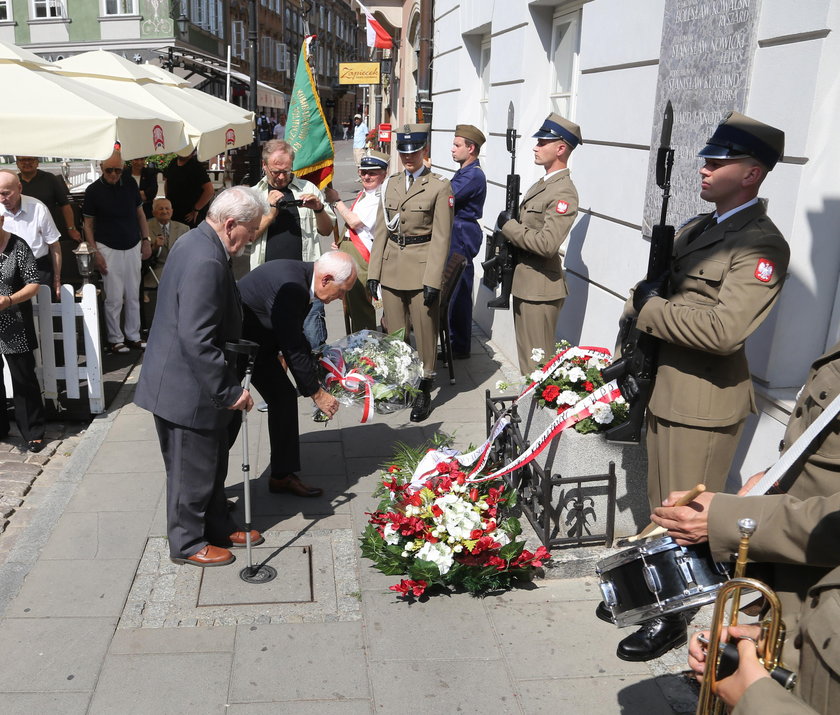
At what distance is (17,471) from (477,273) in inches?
229

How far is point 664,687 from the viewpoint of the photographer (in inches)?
131

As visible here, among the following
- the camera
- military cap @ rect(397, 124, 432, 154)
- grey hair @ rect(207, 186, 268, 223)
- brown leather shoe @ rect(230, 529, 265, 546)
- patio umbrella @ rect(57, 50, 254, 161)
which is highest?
patio umbrella @ rect(57, 50, 254, 161)

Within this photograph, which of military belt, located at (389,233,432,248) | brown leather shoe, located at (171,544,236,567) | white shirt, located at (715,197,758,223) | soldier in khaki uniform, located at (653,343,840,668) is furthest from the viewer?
military belt, located at (389,233,432,248)

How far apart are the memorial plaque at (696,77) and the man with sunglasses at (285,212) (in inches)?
110

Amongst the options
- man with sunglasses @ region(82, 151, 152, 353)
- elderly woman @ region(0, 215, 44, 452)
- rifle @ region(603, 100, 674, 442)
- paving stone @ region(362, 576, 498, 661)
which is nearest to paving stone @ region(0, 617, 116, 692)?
paving stone @ region(362, 576, 498, 661)

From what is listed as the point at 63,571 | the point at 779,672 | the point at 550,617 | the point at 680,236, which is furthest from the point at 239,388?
the point at 779,672

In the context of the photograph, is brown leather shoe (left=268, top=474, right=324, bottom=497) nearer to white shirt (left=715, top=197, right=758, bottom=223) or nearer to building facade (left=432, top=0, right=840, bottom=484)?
building facade (left=432, top=0, right=840, bottom=484)

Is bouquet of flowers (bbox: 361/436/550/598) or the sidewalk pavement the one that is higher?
bouquet of flowers (bbox: 361/436/550/598)

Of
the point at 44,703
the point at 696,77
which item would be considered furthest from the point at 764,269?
the point at 44,703

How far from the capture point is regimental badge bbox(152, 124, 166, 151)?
25.9 feet

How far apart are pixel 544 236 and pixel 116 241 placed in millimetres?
4672

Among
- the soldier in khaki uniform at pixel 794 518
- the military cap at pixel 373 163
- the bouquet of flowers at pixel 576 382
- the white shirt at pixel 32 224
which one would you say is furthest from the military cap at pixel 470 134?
the soldier in khaki uniform at pixel 794 518

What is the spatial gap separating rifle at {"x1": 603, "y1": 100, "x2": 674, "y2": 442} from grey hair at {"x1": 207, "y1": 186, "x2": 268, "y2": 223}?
187cm

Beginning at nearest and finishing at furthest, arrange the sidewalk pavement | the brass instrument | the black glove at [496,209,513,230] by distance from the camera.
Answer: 1. the brass instrument
2. the sidewalk pavement
3. the black glove at [496,209,513,230]
